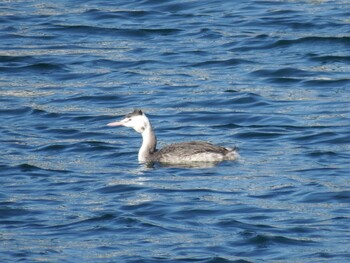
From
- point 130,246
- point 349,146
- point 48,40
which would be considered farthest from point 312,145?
point 48,40

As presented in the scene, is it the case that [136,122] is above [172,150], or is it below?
above

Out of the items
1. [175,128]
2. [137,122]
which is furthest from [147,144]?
[175,128]

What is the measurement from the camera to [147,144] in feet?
60.2

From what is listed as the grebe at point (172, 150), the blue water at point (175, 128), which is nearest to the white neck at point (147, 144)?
the grebe at point (172, 150)

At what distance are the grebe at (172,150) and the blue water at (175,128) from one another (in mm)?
141

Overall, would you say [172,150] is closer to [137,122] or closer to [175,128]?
[137,122]

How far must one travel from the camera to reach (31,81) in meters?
23.0

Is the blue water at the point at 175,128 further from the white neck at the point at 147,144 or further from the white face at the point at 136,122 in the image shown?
the white face at the point at 136,122

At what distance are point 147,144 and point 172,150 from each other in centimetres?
60

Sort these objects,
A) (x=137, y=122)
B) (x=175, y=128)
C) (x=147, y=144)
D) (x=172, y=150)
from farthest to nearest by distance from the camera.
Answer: (x=175, y=128)
(x=137, y=122)
(x=147, y=144)
(x=172, y=150)

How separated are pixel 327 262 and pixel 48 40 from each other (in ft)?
44.9

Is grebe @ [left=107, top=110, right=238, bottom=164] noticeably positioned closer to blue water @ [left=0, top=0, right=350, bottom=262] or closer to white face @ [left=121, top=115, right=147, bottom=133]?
white face @ [left=121, top=115, right=147, bottom=133]

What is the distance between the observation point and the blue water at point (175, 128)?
1412 cm

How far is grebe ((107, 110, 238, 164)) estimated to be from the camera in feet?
57.7
